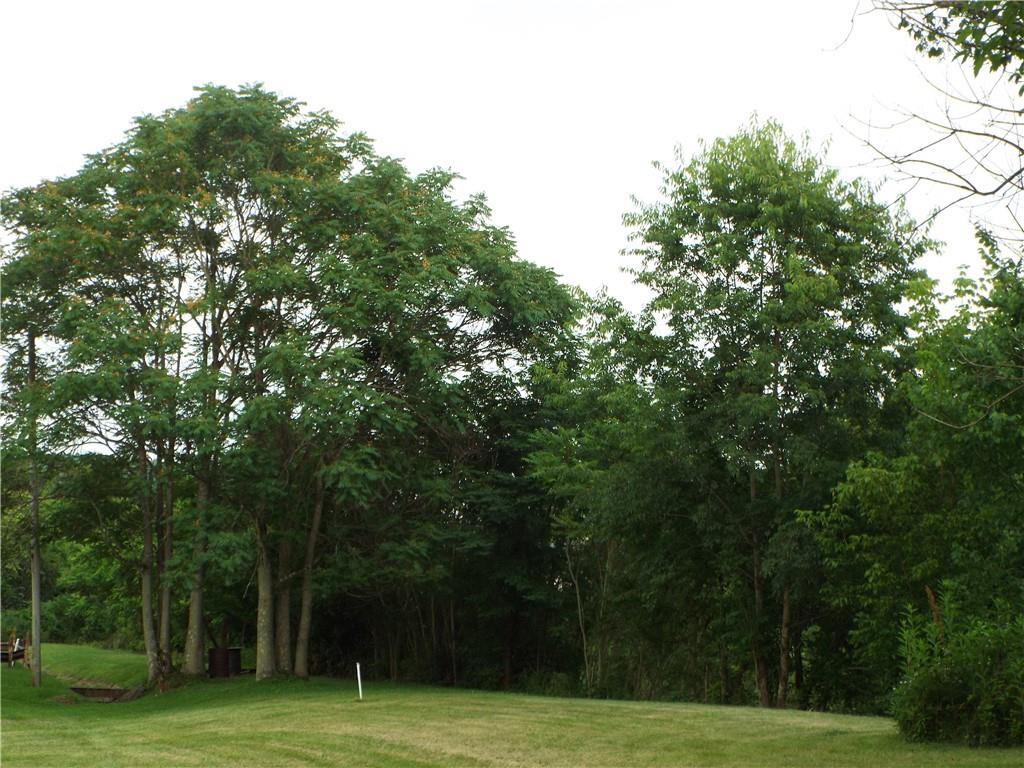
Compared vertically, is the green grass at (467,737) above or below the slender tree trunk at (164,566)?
below

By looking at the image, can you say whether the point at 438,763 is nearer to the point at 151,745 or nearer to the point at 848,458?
the point at 151,745

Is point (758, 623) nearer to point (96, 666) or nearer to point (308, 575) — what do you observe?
point (308, 575)

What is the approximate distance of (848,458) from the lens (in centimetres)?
2455

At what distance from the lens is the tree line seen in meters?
24.2

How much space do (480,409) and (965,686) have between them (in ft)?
69.9

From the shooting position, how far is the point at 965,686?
525 inches

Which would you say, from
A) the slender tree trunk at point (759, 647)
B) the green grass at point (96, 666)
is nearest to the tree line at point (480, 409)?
the slender tree trunk at point (759, 647)

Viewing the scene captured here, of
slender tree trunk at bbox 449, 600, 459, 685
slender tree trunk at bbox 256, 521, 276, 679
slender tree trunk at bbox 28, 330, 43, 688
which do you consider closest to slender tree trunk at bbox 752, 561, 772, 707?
slender tree trunk at bbox 256, 521, 276, 679

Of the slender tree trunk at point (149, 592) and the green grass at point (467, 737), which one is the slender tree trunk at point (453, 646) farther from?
the green grass at point (467, 737)

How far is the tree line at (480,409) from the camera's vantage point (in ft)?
79.6

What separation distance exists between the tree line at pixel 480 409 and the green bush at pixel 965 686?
5.73 m

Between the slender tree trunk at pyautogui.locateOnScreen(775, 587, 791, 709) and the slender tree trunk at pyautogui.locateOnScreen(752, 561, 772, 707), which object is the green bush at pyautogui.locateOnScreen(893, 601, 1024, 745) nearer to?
the slender tree trunk at pyautogui.locateOnScreen(775, 587, 791, 709)

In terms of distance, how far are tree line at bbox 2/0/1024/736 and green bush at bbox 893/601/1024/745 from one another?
5.73 metres

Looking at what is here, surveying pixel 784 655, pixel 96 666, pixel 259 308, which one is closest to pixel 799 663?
pixel 784 655
